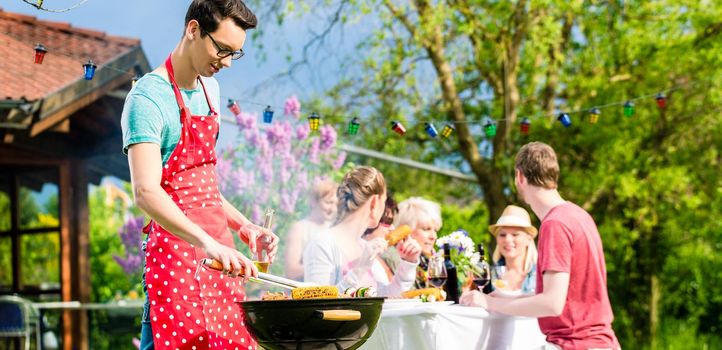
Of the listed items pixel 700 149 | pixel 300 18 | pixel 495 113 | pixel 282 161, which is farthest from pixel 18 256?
pixel 700 149

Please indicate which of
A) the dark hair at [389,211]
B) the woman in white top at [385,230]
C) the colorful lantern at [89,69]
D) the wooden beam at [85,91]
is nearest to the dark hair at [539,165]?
the woman in white top at [385,230]

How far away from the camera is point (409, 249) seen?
3.90 metres

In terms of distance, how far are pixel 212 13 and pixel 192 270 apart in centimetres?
60

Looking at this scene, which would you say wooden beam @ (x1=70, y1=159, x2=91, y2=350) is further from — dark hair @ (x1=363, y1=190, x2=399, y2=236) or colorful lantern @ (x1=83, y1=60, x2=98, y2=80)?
colorful lantern @ (x1=83, y1=60, x2=98, y2=80)

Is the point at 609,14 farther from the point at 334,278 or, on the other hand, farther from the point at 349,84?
the point at 334,278

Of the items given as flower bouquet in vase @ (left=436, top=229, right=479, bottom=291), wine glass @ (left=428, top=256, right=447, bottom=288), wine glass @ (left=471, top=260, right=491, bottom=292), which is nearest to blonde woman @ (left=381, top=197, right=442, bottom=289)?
flower bouquet in vase @ (left=436, top=229, right=479, bottom=291)

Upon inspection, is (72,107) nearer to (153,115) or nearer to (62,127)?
(62,127)

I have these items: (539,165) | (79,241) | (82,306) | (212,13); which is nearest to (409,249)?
(539,165)

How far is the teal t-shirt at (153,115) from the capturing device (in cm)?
238

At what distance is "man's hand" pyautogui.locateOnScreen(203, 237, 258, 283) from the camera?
228 centimetres

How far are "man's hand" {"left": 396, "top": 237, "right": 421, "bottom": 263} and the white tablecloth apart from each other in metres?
0.42

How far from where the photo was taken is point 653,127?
36.0ft

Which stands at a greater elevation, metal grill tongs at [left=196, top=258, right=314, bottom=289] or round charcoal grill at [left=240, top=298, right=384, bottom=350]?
metal grill tongs at [left=196, top=258, right=314, bottom=289]

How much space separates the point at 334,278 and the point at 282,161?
160 inches
